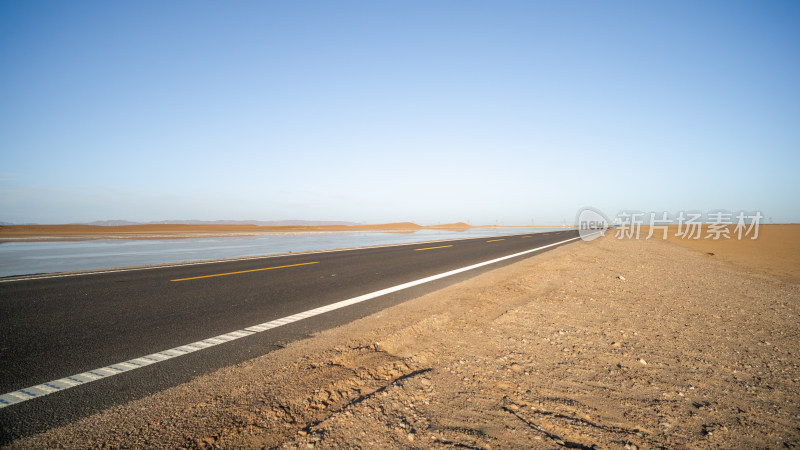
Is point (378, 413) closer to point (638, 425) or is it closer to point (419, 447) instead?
point (419, 447)

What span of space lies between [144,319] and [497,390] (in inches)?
181

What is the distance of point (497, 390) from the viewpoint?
2682mm

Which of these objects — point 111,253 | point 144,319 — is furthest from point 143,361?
point 111,253

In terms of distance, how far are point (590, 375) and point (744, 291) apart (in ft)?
21.4

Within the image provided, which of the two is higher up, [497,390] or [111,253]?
[497,390]

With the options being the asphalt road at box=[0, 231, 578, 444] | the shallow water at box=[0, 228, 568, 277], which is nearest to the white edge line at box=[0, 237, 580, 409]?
the asphalt road at box=[0, 231, 578, 444]

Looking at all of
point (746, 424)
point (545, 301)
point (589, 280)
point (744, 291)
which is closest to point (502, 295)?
Answer: point (545, 301)

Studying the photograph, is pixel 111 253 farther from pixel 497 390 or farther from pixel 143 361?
pixel 497 390

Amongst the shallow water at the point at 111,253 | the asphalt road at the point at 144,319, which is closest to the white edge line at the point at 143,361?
the asphalt road at the point at 144,319

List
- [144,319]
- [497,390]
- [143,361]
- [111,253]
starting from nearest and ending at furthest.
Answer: [497,390]
[143,361]
[144,319]
[111,253]

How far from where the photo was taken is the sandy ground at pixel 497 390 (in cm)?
210

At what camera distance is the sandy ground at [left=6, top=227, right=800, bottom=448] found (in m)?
2.10

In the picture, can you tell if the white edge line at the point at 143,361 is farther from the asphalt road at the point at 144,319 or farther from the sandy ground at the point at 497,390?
the sandy ground at the point at 497,390

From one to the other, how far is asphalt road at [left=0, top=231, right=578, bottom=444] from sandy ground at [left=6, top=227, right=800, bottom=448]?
0.34 metres
